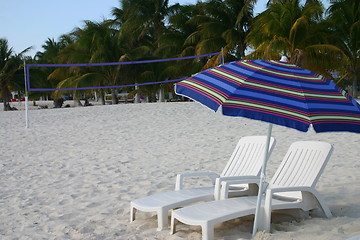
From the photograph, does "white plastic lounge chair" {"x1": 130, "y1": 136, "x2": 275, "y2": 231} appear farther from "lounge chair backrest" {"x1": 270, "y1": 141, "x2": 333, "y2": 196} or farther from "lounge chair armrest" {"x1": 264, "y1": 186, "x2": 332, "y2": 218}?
"lounge chair armrest" {"x1": 264, "y1": 186, "x2": 332, "y2": 218}

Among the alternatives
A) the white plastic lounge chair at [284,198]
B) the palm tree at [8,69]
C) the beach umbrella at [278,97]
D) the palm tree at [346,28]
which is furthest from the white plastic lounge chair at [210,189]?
the palm tree at [8,69]

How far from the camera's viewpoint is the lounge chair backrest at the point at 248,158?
155 inches

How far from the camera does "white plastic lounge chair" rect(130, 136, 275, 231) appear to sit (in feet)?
10.8

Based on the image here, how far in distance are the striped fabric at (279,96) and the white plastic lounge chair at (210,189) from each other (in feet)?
3.16

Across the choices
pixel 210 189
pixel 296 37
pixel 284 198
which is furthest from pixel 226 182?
pixel 296 37

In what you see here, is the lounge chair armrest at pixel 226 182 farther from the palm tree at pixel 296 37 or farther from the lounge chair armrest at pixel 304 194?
the palm tree at pixel 296 37

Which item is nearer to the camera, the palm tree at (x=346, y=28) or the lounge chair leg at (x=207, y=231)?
the lounge chair leg at (x=207, y=231)

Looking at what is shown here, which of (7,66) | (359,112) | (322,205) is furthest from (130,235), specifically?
(7,66)

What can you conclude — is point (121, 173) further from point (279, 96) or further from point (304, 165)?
point (279, 96)

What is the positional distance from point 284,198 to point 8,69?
2389 cm

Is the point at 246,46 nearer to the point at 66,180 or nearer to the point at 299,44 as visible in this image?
the point at 299,44

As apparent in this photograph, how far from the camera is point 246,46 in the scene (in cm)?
2069

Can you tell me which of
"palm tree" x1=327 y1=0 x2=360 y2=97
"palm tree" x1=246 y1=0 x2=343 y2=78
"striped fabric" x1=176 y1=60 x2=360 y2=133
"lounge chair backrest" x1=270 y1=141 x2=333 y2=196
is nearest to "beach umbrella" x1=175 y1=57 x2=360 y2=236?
"striped fabric" x1=176 y1=60 x2=360 y2=133

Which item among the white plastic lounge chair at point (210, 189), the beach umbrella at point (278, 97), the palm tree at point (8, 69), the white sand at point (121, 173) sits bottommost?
the white sand at point (121, 173)
